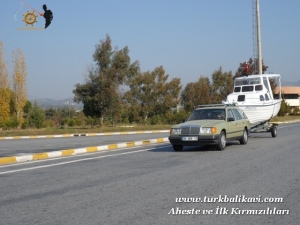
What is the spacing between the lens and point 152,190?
873cm

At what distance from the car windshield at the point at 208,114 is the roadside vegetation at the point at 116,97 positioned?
1989cm

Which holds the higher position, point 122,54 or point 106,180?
point 122,54

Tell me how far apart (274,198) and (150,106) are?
175 ft

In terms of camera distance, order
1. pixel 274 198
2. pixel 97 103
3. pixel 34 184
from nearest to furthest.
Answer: pixel 274 198
pixel 34 184
pixel 97 103

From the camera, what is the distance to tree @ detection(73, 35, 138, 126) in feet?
142

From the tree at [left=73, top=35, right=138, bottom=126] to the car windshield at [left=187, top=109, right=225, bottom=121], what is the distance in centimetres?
2575

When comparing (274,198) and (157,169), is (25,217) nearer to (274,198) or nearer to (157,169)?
(274,198)

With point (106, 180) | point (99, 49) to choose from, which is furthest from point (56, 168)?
point (99, 49)

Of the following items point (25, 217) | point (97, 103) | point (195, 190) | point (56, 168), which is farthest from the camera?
point (97, 103)

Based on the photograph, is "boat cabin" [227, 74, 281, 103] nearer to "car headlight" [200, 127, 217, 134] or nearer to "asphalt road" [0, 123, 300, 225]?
"car headlight" [200, 127, 217, 134]

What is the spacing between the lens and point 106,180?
397 inches

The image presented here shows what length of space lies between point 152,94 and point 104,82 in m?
18.2

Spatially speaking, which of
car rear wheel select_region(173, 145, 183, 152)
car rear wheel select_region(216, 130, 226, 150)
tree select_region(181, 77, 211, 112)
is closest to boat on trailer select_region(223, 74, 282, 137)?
car rear wheel select_region(216, 130, 226, 150)

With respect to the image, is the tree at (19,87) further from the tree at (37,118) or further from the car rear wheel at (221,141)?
the car rear wheel at (221,141)
